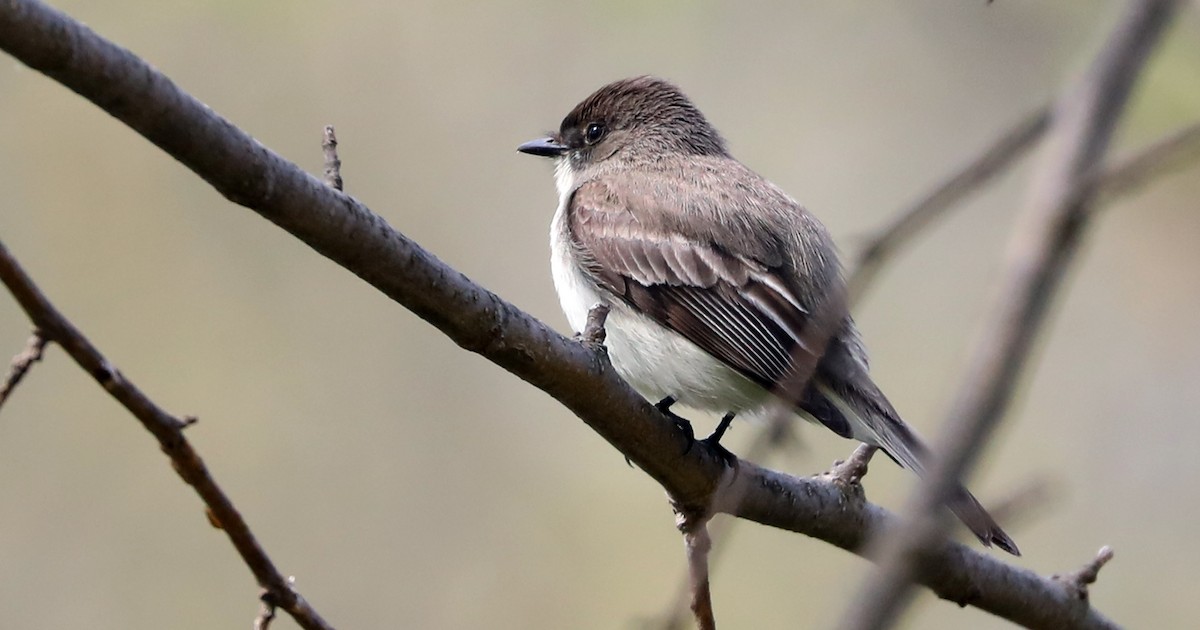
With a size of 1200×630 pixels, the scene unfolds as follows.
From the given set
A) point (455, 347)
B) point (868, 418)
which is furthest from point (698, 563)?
point (455, 347)

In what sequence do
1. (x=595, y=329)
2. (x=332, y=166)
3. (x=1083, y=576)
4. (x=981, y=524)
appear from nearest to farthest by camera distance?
1. (x=332, y=166)
2. (x=595, y=329)
3. (x=981, y=524)
4. (x=1083, y=576)

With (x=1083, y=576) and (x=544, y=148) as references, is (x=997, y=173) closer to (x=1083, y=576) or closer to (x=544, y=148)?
(x=1083, y=576)

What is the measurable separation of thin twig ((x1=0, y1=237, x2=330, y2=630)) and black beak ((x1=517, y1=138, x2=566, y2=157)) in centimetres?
357

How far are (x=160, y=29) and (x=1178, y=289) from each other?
209 inches

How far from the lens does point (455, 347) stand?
6.95m

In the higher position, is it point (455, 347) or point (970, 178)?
point (455, 347)

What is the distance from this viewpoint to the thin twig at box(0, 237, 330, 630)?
6.23 feet

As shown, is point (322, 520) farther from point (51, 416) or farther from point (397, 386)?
point (51, 416)

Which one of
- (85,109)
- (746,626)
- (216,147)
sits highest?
(85,109)

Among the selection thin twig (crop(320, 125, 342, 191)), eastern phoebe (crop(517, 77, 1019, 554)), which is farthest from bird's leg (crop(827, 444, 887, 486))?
thin twig (crop(320, 125, 342, 191))

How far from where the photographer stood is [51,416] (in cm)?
667

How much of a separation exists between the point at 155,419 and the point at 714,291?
2568 mm

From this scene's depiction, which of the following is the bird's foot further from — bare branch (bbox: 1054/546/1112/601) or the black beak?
the black beak

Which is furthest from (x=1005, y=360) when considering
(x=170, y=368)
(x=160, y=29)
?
(x=160, y=29)
